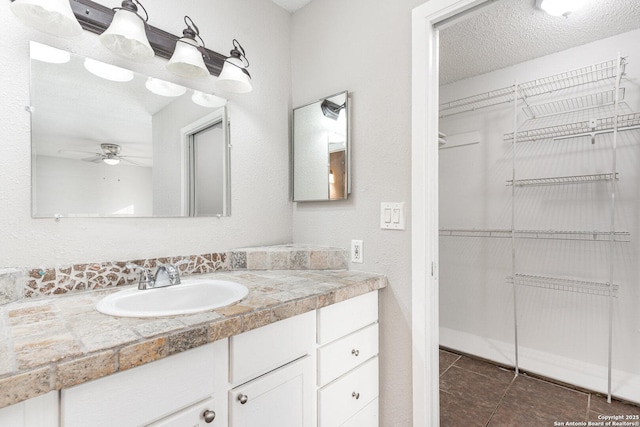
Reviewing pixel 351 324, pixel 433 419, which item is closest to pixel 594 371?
pixel 433 419

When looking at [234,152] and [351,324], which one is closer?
[351,324]

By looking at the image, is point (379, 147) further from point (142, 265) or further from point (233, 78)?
point (142, 265)

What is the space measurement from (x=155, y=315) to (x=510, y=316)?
8.52 ft

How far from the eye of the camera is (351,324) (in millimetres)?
1269

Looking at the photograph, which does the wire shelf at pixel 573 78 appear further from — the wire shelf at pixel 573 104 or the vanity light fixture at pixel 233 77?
the vanity light fixture at pixel 233 77

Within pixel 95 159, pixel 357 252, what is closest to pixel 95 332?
pixel 95 159

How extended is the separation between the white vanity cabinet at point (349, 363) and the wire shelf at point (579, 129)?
1910mm

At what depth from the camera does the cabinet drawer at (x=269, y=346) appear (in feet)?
2.88

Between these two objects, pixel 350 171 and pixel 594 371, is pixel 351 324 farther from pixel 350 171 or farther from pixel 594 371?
pixel 594 371

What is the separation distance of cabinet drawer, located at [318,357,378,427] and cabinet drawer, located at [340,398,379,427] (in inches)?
0.7

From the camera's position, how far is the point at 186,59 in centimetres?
125

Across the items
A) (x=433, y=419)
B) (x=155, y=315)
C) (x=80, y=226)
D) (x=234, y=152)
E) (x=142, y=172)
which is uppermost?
(x=234, y=152)

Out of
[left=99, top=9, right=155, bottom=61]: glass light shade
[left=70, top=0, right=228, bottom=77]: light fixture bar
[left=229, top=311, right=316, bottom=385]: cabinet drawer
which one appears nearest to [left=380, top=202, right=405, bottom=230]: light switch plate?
[left=229, top=311, right=316, bottom=385]: cabinet drawer

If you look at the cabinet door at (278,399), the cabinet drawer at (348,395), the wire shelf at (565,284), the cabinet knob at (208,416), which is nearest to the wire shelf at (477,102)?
the wire shelf at (565,284)
